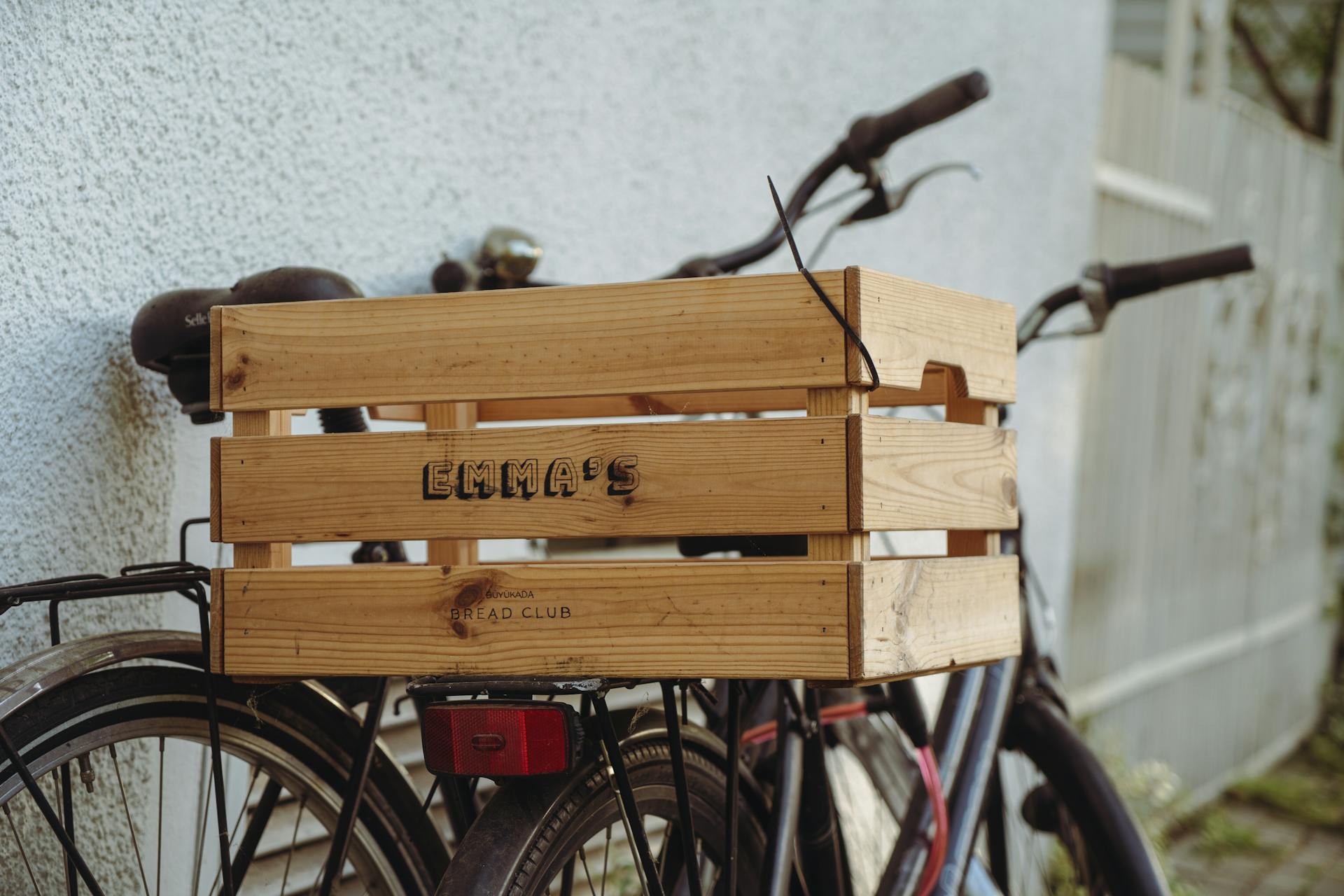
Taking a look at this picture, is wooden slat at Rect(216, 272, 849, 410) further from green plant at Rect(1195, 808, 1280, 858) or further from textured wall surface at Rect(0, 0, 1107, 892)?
green plant at Rect(1195, 808, 1280, 858)

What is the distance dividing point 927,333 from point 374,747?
78 centimetres

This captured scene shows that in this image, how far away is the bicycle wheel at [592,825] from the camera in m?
1.29

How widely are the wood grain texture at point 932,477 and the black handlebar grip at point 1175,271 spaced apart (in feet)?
2.35

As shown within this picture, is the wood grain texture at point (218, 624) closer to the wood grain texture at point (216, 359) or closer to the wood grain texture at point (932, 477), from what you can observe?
the wood grain texture at point (216, 359)

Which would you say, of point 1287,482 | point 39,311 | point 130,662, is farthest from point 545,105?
point 1287,482

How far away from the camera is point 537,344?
1.29m

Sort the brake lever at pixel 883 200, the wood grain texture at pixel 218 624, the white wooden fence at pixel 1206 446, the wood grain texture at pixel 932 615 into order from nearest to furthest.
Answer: the wood grain texture at pixel 932 615, the wood grain texture at pixel 218 624, the brake lever at pixel 883 200, the white wooden fence at pixel 1206 446

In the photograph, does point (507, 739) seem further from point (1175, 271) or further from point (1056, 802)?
point (1175, 271)

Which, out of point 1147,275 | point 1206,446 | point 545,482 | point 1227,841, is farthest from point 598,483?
point 1206,446

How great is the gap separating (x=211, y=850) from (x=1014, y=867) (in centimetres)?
247

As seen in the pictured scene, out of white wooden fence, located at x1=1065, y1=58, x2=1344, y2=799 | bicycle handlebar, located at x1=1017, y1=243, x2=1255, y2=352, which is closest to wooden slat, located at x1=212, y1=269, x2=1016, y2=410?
bicycle handlebar, located at x1=1017, y1=243, x2=1255, y2=352

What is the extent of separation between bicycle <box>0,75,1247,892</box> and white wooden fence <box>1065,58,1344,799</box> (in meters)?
2.65

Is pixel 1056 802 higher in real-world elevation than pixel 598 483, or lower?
lower

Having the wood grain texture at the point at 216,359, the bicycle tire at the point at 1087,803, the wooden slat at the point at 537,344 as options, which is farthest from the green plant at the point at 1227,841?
the wood grain texture at the point at 216,359
